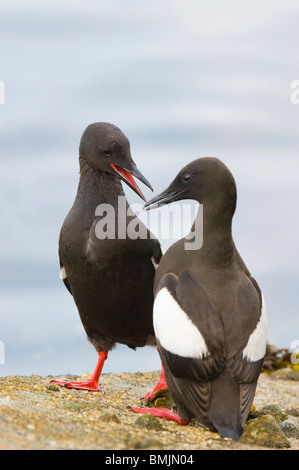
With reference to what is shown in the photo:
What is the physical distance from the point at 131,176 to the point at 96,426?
10.2 feet

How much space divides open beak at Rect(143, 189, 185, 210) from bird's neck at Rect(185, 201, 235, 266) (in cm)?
36

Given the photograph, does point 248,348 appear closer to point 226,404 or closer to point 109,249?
point 226,404

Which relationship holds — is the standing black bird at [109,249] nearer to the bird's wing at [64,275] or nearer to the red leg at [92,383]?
the red leg at [92,383]

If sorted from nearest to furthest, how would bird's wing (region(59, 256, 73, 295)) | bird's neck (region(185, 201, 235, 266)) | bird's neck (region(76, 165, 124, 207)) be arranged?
bird's neck (region(185, 201, 235, 266)), bird's neck (region(76, 165, 124, 207)), bird's wing (region(59, 256, 73, 295))

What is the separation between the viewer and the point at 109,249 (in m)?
8.17

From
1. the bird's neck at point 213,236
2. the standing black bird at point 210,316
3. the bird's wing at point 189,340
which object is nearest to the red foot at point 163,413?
the standing black bird at point 210,316

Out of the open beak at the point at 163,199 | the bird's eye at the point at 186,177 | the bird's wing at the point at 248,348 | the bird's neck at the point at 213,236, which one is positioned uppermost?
the bird's eye at the point at 186,177

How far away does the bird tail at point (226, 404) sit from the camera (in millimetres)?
6496

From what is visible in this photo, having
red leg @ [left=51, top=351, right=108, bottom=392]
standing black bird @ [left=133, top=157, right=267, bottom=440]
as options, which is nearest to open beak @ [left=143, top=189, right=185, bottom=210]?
standing black bird @ [left=133, top=157, right=267, bottom=440]

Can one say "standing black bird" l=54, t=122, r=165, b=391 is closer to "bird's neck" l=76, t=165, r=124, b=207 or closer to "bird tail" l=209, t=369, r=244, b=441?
"bird's neck" l=76, t=165, r=124, b=207

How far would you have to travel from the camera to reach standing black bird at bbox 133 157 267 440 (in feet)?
21.6

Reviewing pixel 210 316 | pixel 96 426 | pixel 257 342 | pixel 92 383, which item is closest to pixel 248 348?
pixel 257 342

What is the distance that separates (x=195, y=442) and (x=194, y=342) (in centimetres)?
82
